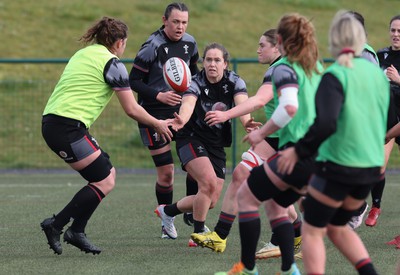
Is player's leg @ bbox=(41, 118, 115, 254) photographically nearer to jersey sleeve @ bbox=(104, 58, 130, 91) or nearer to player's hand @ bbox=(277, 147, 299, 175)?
jersey sleeve @ bbox=(104, 58, 130, 91)

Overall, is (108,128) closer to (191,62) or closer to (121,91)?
(191,62)

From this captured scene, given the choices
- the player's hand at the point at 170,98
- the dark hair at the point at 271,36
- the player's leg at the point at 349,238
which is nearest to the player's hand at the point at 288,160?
the player's leg at the point at 349,238

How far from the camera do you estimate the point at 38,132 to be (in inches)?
647

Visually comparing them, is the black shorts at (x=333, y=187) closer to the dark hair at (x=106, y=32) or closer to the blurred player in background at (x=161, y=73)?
the dark hair at (x=106, y=32)

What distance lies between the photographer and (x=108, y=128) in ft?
53.0

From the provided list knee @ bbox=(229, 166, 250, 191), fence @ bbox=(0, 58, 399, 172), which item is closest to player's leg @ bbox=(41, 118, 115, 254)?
knee @ bbox=(229, 166, 250, 191)

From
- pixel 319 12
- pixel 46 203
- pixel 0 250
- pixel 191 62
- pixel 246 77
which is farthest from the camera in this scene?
pixel 319 12

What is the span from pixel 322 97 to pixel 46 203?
6.50m

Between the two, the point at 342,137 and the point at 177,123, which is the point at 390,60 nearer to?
the point at 177,123

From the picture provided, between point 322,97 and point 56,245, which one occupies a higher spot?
point 322,97

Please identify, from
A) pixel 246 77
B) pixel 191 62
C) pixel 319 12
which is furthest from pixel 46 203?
pixel 319 12

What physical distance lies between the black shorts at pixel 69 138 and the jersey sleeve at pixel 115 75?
0.39 metres

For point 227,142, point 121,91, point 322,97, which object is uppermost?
point 322,97

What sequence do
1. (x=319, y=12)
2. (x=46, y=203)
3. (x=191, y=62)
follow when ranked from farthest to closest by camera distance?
(x=319, y=12) → (x=46, y=203) → (x=191, y=62)
